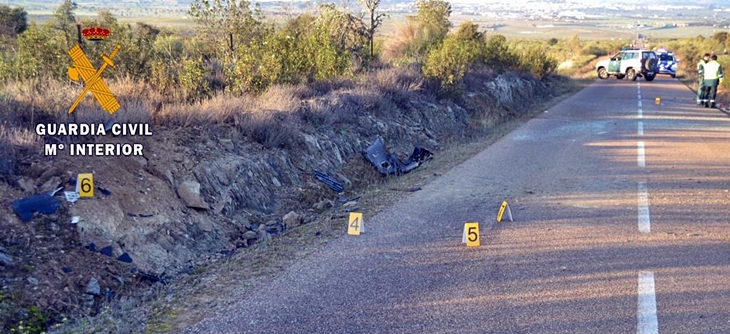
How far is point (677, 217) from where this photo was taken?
8625mm

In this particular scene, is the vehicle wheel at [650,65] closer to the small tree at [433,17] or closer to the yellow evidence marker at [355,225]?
the small tree at [433,17]

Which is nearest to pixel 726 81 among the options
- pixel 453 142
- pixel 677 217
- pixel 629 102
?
pixel 629 102

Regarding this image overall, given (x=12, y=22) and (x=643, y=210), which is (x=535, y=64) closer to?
(x=12, y=22)

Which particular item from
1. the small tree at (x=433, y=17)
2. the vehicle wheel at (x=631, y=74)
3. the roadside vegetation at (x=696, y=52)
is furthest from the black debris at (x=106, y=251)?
the roadside vegetation at (x=696, y=52)

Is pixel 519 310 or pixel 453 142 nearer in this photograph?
pixel 519 310

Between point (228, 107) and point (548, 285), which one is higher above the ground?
point (228, 107)

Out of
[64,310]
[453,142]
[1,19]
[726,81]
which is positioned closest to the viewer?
[64,310]

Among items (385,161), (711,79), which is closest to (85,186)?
(385,161)

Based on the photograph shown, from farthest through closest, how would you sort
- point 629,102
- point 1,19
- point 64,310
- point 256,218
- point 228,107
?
point 629,102, point 1,19, point 228,107, point 256,218, point 64,310

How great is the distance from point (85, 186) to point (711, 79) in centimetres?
2341

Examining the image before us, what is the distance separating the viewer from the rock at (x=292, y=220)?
9.09m

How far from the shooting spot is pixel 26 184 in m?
7.50

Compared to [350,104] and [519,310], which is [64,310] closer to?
[519,310]

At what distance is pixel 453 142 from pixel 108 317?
12.0 m
